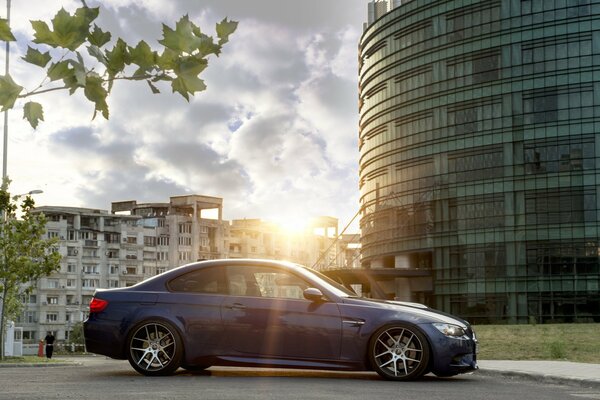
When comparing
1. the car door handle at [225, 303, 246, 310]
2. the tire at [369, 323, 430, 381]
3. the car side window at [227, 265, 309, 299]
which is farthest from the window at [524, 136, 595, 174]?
the car door handle at [225, 303, 246, 310]

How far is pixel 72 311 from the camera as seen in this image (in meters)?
123

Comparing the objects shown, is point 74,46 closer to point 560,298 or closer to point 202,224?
point 560,298

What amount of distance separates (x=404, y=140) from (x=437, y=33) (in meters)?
9.29

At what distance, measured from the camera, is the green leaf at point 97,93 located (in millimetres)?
3129

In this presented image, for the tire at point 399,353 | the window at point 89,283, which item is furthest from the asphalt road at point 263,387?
the window at point 89,283

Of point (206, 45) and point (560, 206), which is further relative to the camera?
point (560, 206)

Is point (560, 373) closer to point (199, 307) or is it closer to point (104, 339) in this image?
point (199, 307)

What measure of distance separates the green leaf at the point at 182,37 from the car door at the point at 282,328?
25.7 feet

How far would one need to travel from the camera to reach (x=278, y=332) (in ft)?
34.9

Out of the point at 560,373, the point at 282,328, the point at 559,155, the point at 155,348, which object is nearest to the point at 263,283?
the point at 282,328

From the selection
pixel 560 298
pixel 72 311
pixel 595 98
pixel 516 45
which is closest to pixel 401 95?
pixel 516 45

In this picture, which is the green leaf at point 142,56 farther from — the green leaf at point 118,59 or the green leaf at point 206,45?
the green leaf at point 206,45

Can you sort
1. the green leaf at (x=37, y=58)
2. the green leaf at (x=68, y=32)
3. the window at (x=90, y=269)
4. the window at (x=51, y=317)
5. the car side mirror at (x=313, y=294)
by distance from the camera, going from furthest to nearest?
the window at (x=90, y=269) → the window at (x=51, y=317) → the car side mirror at (x=313, y=294) → the green leaf at (x=37, y=58) → the green leaf at (x=68, y=32)

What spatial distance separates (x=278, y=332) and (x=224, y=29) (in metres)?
7.85
